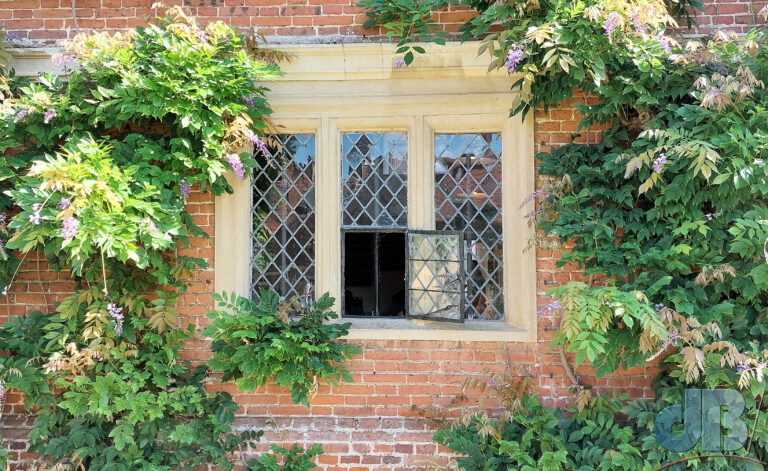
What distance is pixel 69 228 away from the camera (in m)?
3.53

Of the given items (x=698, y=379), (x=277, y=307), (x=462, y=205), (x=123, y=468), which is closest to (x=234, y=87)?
(x=277, y=307)

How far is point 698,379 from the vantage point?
3.76 meters

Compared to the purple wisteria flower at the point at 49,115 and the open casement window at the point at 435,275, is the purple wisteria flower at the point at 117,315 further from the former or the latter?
the open casement window at the point at 435,275

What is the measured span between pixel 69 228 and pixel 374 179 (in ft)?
6.98

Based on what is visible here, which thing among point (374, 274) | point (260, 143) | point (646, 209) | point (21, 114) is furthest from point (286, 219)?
point (646, 209)

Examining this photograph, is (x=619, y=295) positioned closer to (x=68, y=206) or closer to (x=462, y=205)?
(x=462, y=205)

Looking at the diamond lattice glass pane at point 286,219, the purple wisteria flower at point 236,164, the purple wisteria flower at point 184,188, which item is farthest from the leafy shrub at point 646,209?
the purple wisteria flower at point 184,188

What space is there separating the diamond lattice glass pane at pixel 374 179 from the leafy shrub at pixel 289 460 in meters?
1.68

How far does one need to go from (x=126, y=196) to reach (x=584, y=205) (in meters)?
3.01

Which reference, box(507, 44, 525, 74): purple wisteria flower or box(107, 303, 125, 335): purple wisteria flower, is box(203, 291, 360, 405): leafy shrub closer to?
box(107, 303, 125, 335): purple wisteria flower

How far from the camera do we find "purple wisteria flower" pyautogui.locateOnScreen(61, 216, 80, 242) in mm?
3535

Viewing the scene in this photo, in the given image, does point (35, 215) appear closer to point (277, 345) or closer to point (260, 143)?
point (260, 143)

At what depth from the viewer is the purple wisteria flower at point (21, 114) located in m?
4.04

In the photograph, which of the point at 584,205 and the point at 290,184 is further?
the point at 290,184
